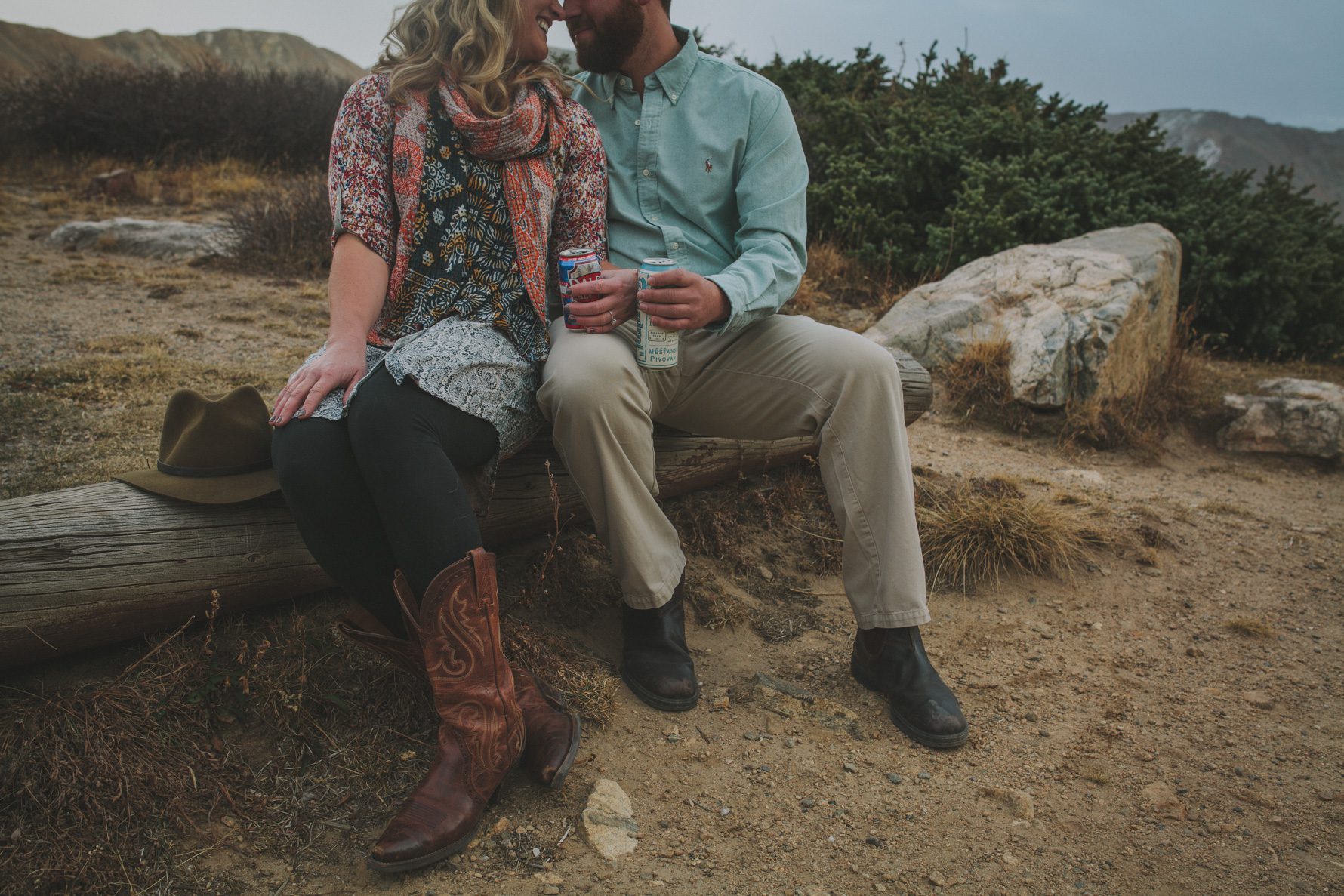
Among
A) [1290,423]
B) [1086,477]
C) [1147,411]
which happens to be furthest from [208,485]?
[1290,423]

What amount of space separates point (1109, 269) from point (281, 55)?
100675 mm

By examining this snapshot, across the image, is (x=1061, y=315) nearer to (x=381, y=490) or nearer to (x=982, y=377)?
(x=982, y=377)

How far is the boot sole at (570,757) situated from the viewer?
1.99 metres

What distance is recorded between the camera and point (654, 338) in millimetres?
2264

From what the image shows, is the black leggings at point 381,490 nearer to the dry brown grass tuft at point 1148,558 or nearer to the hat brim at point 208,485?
the hat brim at point 208,485

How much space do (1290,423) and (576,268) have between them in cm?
471

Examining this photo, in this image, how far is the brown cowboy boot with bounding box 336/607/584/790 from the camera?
79.0 inches

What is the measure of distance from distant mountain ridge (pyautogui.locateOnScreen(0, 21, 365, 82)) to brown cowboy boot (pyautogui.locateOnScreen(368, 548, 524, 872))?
4243 cm

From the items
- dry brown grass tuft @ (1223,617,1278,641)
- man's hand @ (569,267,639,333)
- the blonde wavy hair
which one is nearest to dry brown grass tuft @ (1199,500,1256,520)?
dry brown grass tuft @ (1223,617,1278,641)

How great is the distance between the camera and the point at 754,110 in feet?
9.07

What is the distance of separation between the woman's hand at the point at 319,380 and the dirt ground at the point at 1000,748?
788 millimetres

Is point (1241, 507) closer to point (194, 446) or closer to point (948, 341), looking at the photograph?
point (948, 341)

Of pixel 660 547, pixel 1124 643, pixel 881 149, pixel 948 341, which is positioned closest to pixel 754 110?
pixel 660 547

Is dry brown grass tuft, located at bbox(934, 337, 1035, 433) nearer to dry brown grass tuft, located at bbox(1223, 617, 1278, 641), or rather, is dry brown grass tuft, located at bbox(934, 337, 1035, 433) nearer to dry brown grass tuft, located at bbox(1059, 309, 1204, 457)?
dry brown grass tuft, located at bbox(1059, 309, 1204, 457)
